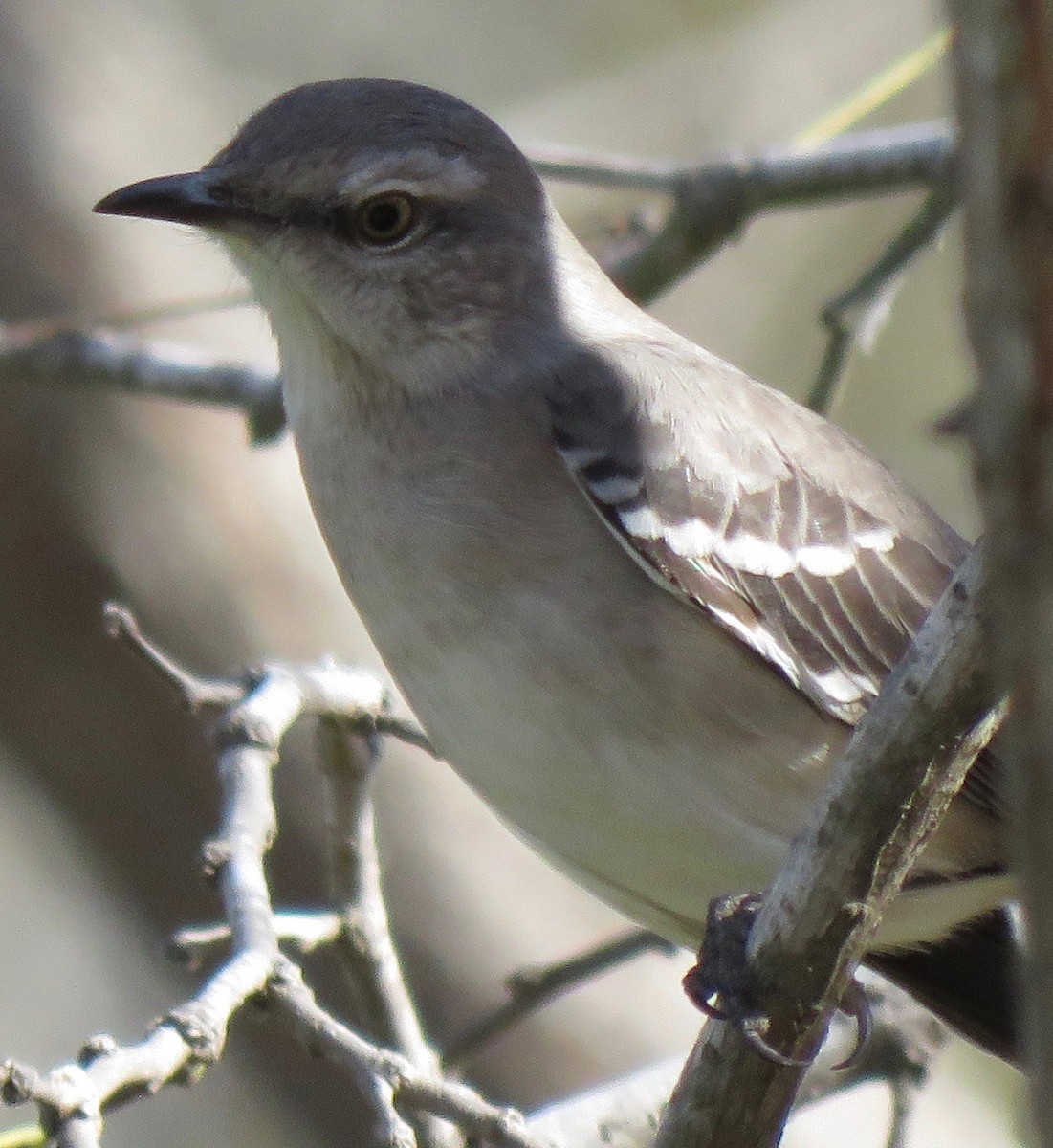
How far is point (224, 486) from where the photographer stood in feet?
20.1

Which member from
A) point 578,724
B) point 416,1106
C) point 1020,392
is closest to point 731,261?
point 578,724

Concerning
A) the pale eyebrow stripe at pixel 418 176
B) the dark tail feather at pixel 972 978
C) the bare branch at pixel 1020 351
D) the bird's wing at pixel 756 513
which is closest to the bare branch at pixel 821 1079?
the dark tail feather at pixel 972 978

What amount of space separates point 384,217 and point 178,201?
52cm

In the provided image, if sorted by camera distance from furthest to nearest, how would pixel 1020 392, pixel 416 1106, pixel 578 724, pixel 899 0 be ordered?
pixel 899 0
pixel 578 724
pixel 416 1106
pixel 1020 392

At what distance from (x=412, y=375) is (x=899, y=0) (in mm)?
6468

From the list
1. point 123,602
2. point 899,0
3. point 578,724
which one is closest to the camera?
point 578,724

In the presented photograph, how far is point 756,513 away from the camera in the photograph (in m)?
4.30

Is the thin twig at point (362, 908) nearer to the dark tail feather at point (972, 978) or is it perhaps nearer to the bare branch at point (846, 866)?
the bare branch at point (846, 866)

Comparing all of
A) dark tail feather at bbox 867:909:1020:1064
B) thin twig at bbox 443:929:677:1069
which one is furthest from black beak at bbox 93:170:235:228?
dark tail feather at bbox 867:909:1020:1064

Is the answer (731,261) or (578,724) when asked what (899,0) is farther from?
(578,724)

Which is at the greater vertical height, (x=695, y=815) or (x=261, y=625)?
(x=261, y=625)

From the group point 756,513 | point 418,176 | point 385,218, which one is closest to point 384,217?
point 385,218

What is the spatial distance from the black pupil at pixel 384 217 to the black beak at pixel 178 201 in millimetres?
349

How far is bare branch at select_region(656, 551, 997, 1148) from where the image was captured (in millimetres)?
2445
